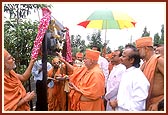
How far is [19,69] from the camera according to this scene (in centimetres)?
597

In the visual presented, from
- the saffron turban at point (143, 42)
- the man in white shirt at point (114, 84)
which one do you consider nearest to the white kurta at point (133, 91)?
the saffron turban at point (143, 42)

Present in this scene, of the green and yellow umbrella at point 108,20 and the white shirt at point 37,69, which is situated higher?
the green and yellow umbrella at point 108,20

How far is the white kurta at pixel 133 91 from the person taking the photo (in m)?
4.18

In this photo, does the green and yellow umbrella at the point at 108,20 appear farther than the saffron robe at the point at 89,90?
Yes

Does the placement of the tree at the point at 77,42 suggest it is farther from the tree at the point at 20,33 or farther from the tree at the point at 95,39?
the tree at the point at 20,33

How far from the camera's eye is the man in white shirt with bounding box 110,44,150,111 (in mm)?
4184

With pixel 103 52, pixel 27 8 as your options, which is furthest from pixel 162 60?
pixel 103 52

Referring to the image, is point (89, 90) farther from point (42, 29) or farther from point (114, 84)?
point (42, 29)

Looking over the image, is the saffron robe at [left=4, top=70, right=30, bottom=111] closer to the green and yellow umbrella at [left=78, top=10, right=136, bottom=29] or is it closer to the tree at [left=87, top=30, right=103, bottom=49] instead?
the green and yellow umbrella at [left=78, top=10, right=136, bottom=29]

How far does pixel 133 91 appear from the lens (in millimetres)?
4203

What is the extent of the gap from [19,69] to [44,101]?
0.87 meters

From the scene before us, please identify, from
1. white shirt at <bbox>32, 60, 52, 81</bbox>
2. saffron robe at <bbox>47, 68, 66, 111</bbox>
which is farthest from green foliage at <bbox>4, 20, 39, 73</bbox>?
saffron robe at <bbox>47, 68, 66, 111</bbox>

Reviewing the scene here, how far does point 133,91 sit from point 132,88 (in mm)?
41

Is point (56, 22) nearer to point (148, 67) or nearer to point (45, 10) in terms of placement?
point (45, 10)
